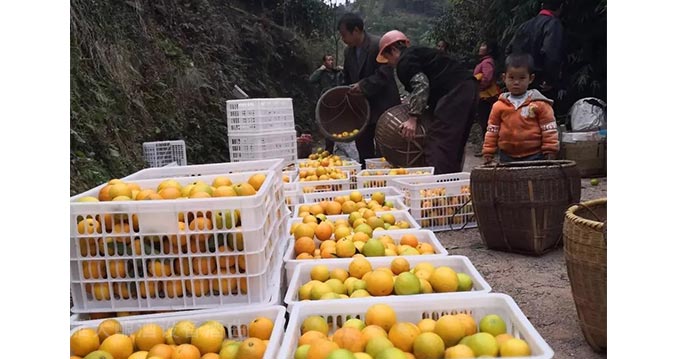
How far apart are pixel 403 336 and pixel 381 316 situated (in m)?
0.12

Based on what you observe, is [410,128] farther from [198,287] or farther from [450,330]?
[450,330]

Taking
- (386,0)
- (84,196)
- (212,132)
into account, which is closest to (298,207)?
(84,196)

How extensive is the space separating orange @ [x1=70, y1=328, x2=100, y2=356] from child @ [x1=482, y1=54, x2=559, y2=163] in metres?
3.38

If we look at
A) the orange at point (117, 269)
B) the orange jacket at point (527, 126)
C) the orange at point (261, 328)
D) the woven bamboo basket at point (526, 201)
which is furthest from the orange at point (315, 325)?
the orange jacket at point (527, 126)

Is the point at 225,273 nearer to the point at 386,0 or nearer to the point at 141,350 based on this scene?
the point at 141,350

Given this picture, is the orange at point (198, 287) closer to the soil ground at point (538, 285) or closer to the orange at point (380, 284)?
the orange at point (380, 284)

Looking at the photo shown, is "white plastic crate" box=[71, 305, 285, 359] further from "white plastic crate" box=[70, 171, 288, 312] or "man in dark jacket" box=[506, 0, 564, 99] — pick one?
"man in dark jacket" box=[506, 0, 564, 99]

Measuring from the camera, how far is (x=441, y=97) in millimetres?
5129

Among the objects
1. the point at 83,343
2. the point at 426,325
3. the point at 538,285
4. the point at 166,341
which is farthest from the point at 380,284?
the point at 538,285

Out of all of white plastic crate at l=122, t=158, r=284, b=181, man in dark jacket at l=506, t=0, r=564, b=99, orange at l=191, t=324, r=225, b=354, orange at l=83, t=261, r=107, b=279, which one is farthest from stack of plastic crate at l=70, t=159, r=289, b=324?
man in dark jacket at l=506, t=0, r=564, b=99

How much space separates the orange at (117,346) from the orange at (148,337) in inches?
1.4

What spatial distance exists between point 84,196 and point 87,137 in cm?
413

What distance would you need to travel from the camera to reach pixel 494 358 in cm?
148

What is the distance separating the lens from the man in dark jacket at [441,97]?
16.4 ft
